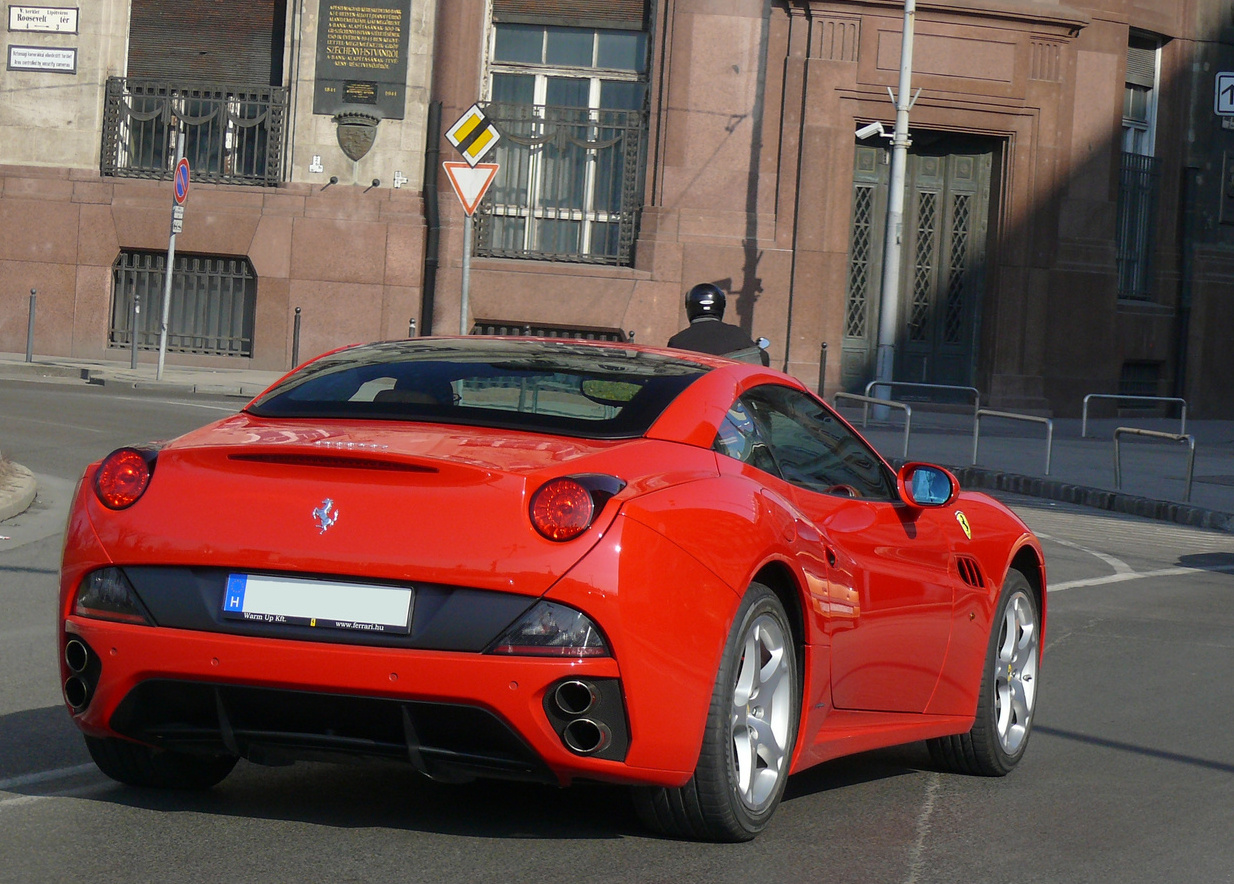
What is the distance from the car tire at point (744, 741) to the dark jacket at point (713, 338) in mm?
5784

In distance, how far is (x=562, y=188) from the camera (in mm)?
28438

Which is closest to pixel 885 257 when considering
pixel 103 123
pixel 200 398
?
pixel 200 398

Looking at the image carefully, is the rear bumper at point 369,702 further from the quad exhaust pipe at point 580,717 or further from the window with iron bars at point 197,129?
the window with iron bars at point 197,129

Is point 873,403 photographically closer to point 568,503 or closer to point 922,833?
point 922,833

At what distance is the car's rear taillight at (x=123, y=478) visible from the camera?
4504 millimetres

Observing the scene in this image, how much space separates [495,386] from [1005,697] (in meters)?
2.24

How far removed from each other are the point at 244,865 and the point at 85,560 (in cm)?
85

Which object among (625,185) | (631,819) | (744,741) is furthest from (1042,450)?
(744,741)

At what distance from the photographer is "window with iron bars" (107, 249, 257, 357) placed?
28016 mm

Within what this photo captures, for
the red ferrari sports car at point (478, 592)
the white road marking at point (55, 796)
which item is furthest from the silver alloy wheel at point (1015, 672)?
the white road marking at point (55, 796)

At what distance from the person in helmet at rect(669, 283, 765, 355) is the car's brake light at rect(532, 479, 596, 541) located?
6290mm

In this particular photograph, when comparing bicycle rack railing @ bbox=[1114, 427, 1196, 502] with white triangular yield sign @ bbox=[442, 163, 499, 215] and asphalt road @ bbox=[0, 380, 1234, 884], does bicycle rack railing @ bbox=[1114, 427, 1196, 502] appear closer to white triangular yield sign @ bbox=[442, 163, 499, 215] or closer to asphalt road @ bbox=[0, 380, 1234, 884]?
white triangular yield sign @ bbox=[442, 163, 499, 215]

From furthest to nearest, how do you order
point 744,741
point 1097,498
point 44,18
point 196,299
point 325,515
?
1. point 196,299
2. point 44,18
3. point 1097,498
4. point 744,741
5. point 325,515

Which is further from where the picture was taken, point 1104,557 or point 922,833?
point 1104,557
